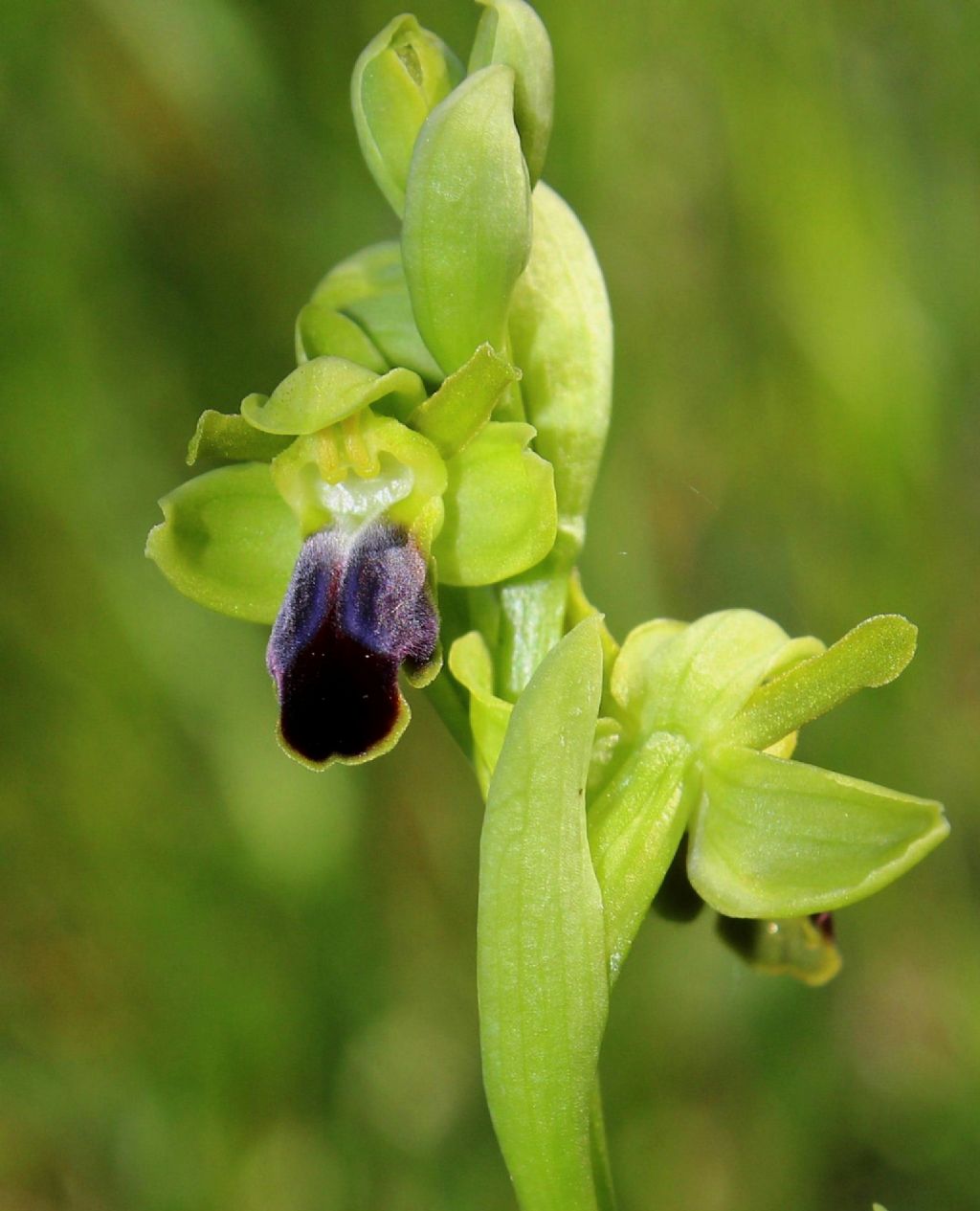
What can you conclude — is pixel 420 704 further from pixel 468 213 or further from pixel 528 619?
pixel 468 213

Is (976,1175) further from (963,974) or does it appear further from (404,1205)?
(404,1205)

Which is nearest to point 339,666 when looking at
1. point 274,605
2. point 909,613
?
point 274,605

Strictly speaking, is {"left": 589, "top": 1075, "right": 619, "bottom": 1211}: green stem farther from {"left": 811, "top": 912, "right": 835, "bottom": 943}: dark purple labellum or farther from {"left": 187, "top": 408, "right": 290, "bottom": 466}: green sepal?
{"left": 187, "top": 408, "right": 290, "bottom": 466}: green sepal

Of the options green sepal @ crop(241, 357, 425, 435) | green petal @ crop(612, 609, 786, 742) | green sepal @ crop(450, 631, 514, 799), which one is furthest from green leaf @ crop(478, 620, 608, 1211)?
green sepal @ crop(241, 357, 425, 435)

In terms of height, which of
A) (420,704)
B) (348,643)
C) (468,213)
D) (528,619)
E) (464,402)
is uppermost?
(468,213)

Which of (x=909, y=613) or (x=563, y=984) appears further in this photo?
(x=909, y=613)

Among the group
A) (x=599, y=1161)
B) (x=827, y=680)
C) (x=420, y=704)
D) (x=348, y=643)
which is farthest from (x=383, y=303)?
(x=420, y=704)

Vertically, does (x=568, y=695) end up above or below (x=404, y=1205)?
above
